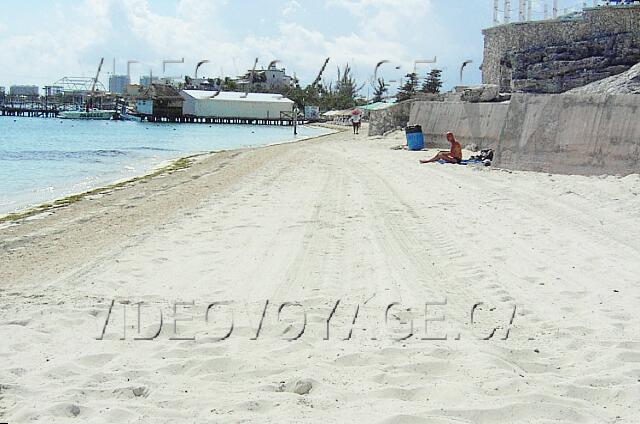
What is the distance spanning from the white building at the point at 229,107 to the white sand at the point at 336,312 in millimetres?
93526

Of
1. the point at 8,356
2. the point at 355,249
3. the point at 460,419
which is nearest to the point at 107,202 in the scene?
the point at 355,249

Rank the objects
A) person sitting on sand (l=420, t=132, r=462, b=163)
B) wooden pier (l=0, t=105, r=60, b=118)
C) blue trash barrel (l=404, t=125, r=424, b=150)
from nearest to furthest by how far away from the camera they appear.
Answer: person sitting on sand (l=420, t=132, r=462, b=163) < blue trash barrel (l=404, t=125, r=424, b=150) < wooden pier (l=0, t=105, r=60, b=118)

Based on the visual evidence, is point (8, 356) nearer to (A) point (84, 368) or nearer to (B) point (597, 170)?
(A) point (84, 368)

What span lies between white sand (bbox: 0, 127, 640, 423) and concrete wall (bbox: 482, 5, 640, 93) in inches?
926

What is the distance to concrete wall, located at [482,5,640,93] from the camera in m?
31.8

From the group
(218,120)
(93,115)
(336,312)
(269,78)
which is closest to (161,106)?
(218,120)

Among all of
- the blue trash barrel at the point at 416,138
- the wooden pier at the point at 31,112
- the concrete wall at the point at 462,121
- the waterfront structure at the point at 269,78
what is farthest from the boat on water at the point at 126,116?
the blue trash barrel at the point at 416,138

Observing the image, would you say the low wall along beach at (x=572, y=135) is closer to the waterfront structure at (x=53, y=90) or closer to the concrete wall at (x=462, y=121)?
the concrete wall at (x=462, y=121)

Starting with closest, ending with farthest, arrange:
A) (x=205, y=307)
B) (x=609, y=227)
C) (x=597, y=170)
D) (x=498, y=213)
Answer: 1. (x=205, y=307)
2. (x=609, y=227)
3. (x=498, y=213)
4. (x=597, y=170)

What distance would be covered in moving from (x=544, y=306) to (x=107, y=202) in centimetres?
992

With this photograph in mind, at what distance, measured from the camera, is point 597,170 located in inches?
467

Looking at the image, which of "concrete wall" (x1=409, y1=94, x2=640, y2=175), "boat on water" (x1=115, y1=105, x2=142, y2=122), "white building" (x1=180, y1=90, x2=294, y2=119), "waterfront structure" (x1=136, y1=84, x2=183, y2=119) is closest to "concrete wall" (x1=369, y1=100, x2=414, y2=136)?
"concrete wall" (x1=409, y1=94, x2=640, y2=175)

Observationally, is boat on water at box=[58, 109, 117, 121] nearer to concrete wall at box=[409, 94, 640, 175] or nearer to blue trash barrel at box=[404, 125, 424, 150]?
blue trash barrel at box=[404, 125, 424, 150]

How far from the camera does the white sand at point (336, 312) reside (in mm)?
3465
